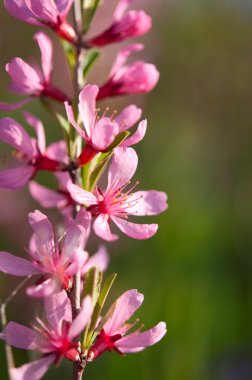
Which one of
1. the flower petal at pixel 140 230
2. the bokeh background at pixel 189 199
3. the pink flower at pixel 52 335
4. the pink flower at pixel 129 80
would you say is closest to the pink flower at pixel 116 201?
the flower petal at pixel 140 230

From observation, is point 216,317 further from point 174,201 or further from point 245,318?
point 174,201

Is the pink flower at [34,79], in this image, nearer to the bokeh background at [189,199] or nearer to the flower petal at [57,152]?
the flower petal at [57,152]

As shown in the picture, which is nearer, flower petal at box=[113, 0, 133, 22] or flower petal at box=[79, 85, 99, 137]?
flower petal at box=[79, 85, 99, 137]

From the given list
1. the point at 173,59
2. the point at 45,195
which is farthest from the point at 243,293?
the point at 173,59

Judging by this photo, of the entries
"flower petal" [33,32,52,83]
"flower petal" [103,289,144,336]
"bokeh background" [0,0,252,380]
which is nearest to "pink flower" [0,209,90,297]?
"flower petal" [103,289,144,336]

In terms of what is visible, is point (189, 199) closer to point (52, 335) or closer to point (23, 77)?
point (23, 77)

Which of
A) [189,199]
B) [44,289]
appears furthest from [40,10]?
[189,199]

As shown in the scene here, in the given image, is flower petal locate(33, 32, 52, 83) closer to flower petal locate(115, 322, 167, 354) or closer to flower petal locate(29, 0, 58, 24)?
flower petal locate(29, 0, 58, 24)
